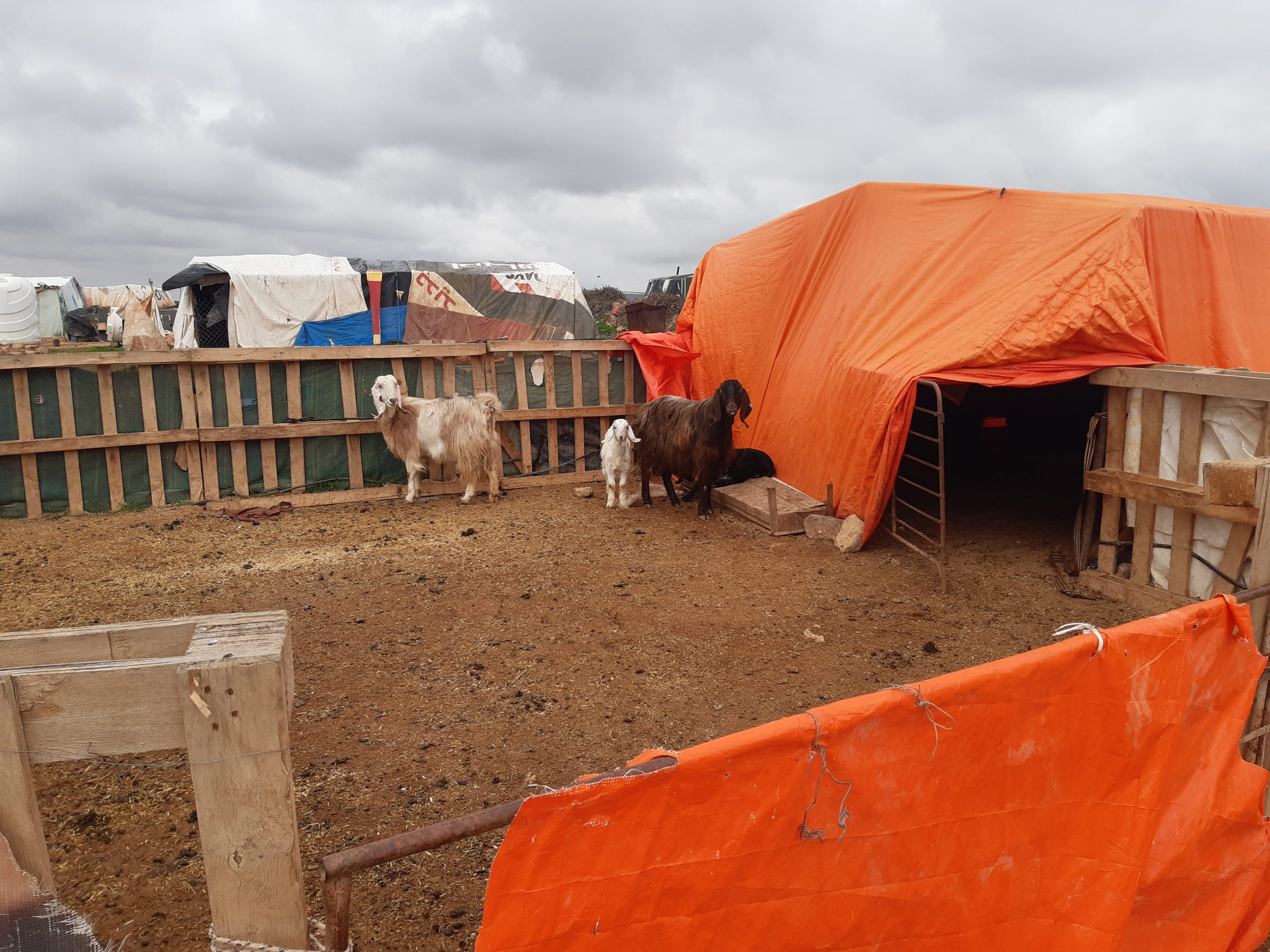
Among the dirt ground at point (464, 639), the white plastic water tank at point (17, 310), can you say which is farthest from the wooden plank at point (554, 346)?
the white plastic water tank at point (17, 310)

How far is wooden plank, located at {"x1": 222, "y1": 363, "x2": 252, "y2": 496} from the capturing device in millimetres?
9594

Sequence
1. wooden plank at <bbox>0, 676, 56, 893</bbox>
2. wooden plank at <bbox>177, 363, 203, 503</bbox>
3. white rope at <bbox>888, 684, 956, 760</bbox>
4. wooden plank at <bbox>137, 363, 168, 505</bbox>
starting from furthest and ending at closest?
wooden plank at <bbox>177, 363, 203, 503</bbox>
wooden plank at <bbox>137, 363, 168, 505</bbox>
white rope at <bbox>888, 684, 956, 760</bbox>
wooden plank at <bbox>0, 676, 56, 893</bbox>

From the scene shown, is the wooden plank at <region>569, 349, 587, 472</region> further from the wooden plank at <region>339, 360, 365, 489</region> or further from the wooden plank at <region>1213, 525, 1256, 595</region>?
the wooden plank at <region>1213, 525, 1256, 595</region>

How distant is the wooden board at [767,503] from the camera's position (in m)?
8.60

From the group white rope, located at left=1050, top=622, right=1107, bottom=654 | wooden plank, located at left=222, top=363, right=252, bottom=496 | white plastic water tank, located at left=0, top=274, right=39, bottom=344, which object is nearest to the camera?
white rope, located at left=1050, top=622, right=1107, bottom=654

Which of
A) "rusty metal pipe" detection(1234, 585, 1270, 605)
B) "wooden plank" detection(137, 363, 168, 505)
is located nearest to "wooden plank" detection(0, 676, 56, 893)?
"rusty metal pipe" detection(1234, 585, 1270, 605)

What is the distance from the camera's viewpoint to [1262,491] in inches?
115

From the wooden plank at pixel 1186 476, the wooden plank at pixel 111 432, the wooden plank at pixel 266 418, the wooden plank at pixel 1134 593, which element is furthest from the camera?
the wooden plank at pixel 266 418

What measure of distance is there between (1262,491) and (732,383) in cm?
644

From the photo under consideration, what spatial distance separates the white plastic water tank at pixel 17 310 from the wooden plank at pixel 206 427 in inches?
1108

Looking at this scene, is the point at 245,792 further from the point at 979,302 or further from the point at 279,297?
the point at 279,297

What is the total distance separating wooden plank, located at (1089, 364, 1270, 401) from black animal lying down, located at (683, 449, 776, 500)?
4050 mm

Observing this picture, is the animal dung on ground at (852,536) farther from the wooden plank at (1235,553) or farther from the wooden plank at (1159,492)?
the wooden plank at (1235,553)

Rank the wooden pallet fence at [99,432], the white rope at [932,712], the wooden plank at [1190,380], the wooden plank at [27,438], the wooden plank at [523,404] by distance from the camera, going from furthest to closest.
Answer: the wooden plank at [523,404] < the wooden pallet fence at [99,432] < the wooden plank at [27,438] < the wooden plank at [1190,380] < the white rope at [932,712]
